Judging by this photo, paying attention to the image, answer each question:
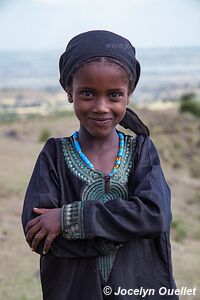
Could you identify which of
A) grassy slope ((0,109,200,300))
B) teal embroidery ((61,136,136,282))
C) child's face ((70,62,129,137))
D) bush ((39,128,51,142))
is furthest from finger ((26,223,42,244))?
bush ((39,128,51,142))

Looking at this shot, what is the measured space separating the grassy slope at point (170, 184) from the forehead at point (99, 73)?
9.80 feet

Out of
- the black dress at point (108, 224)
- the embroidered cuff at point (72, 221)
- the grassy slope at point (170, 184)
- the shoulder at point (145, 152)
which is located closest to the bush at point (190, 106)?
the grassy slope at point (170, 184)

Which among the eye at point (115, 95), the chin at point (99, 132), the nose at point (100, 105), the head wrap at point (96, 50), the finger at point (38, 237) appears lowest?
the finger at point (38, 237)

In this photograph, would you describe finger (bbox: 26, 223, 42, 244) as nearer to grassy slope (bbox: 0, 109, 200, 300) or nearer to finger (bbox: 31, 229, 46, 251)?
finger (bbox: 31, 229, 46, 251)

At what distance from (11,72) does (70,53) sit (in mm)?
79539

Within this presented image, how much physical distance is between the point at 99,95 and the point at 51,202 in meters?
0.43

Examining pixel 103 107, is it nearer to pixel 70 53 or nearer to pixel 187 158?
pixel 70 53

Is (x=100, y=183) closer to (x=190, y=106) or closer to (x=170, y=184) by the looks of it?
(x=170, y=184)

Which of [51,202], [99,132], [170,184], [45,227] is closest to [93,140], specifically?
[99,132]

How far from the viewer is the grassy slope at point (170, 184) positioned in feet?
17.5

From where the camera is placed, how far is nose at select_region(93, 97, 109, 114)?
205cm

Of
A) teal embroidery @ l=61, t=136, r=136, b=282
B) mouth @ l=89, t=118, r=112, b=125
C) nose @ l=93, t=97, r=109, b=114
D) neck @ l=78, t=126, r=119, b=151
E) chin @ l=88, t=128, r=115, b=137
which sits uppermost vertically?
nose @ l=93, t=97, r=109, b=114

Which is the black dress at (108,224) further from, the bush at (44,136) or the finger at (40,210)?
the bush at (44,136)

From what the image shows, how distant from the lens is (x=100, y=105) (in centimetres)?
205
